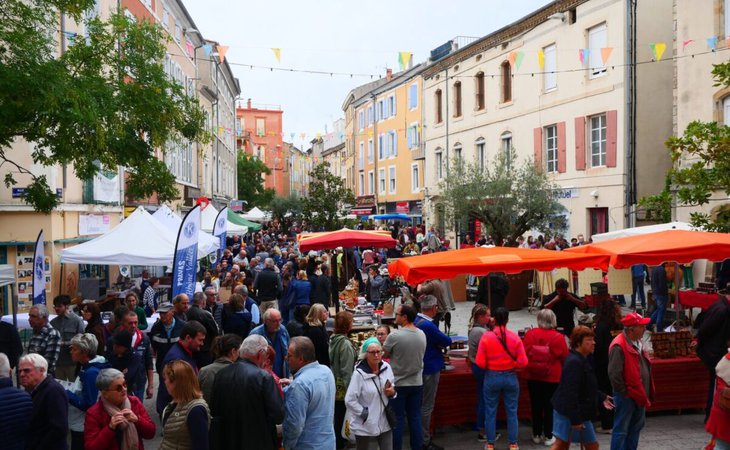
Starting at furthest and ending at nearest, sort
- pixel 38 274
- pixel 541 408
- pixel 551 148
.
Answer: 1. pixel 551 148
2. pixel 38 274
3. pixel 541 408

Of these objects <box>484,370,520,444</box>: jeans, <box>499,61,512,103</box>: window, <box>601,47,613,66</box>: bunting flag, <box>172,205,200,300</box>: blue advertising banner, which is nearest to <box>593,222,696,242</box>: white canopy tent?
<box>484,370,520,444</box>: jeans

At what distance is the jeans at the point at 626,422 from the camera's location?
680 centimetres

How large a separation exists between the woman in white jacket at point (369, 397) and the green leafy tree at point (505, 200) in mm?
16095

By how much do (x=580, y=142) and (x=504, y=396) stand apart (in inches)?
720

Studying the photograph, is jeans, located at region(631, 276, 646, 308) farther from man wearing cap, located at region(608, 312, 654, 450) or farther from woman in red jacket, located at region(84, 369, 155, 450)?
woman in red jacket, located at region(84, 369, 155, 450)

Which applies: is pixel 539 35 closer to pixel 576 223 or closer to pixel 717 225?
pixel 576 223

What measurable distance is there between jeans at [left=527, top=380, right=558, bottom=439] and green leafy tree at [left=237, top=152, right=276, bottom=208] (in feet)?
204

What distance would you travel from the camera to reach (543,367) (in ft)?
25.0

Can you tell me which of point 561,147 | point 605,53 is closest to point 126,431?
point 605,53

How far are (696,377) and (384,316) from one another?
15.6ft

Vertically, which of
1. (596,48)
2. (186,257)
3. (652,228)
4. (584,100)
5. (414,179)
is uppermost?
(596,48)

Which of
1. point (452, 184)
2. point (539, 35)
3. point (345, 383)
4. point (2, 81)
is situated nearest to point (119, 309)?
point (345, 383)

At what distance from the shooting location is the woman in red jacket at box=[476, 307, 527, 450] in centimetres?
736

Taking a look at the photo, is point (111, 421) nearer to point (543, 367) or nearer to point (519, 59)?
point (543, 367)
